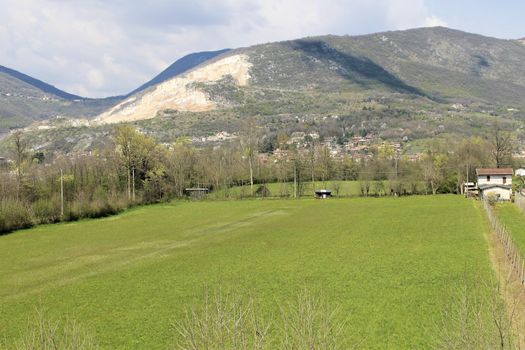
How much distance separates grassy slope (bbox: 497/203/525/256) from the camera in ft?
132

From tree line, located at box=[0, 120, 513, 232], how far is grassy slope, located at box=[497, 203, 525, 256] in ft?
107

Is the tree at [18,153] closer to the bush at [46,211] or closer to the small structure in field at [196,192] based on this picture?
the bush at [46,211]

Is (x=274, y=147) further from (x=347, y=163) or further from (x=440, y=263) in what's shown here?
(x=440, y=263)

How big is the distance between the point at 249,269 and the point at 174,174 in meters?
80.7

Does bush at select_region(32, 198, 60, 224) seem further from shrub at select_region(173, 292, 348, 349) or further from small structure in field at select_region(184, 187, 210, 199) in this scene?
shrub at select_region(173, 292, 348, 349)

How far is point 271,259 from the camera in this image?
127 feet

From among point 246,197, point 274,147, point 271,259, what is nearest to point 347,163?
point 246,197

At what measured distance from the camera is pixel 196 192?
370 feet

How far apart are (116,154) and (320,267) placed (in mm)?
→ 77856

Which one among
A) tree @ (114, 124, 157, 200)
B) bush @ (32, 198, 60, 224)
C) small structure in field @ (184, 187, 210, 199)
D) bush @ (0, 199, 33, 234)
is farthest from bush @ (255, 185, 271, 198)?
bush @ (0, 199, 33, 234)

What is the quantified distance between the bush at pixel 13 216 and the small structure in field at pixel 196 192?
46.8 meters

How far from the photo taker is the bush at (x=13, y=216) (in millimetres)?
61325

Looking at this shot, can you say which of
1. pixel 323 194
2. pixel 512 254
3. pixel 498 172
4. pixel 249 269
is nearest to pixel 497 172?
pixel 498 172

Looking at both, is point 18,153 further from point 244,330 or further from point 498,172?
point 498,172
